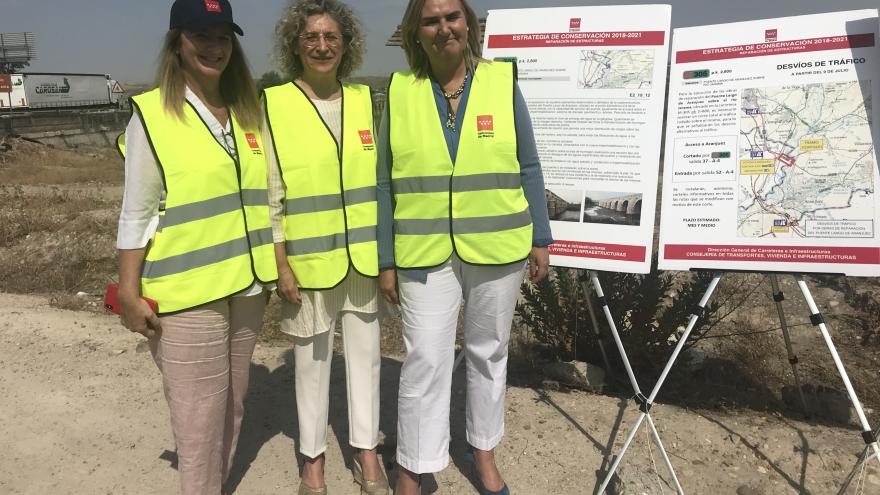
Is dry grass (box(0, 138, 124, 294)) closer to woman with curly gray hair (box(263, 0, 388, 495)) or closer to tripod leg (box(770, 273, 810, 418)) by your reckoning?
woman with curly gray hair (box(263, 0, 388, 495))

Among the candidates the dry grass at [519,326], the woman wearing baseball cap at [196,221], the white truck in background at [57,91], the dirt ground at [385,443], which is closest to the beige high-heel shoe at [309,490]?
the dirt ground at [385,443]

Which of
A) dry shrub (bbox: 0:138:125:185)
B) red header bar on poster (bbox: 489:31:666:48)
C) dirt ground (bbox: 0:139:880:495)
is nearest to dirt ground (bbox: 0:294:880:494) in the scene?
dirt ground (bbox: 0:139:880:495)

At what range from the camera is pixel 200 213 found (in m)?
2.26

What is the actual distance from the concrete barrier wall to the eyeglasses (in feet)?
83.4

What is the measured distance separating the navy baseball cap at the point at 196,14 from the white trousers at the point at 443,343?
127 centimetres

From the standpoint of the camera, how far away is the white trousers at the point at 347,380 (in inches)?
109

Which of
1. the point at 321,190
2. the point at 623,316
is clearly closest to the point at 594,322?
the point at 623,316

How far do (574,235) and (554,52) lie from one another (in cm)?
104

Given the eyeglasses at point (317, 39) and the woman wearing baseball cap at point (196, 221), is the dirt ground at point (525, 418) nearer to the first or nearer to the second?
the woman wearing baseball cap at point (196, 221)

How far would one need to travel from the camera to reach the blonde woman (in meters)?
2.47

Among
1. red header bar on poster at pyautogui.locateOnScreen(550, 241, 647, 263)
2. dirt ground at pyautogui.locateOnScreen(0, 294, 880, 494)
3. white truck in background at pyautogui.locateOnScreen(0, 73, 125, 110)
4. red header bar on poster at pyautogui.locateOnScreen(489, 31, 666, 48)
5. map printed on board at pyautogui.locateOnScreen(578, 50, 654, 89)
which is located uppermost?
white truck in background at pyautogui.locateOnScreen(0, 73, 125, 110)

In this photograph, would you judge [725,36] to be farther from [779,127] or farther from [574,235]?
[574,235]

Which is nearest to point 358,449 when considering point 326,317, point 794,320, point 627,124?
point 326,317

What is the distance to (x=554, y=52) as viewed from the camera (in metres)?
3.29
